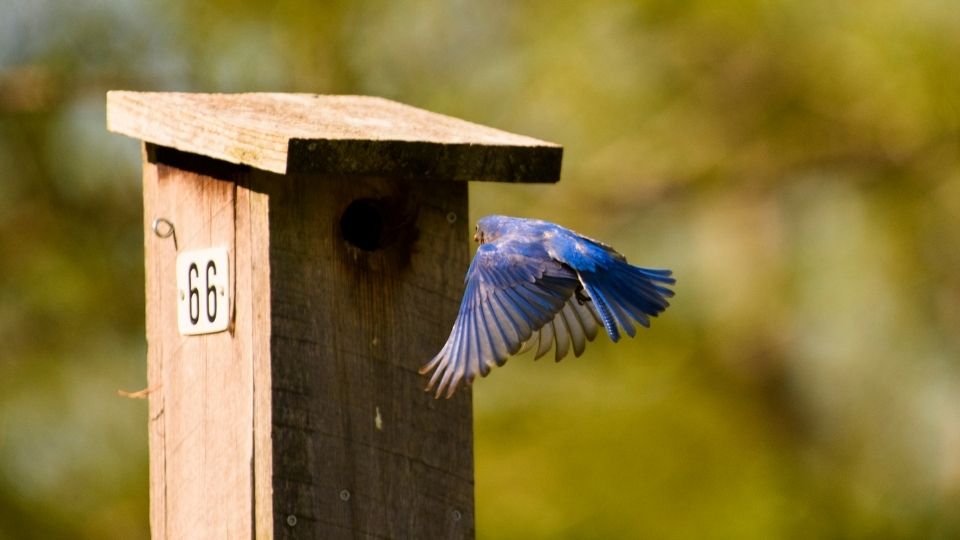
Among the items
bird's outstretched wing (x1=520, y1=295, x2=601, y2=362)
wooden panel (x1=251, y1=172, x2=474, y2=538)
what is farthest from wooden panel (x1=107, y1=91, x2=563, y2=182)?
bird's outstretched wing (x1=520, y1=295, x2=601, y2=362)

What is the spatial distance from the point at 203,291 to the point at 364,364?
40 cm

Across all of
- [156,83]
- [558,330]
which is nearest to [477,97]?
[156,83]

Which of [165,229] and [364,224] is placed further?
[165,229]

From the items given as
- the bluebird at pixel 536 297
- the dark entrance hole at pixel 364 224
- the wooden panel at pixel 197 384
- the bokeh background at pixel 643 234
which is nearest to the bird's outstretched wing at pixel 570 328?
the bluebird at pixel 536 297

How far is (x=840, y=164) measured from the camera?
6.13 m

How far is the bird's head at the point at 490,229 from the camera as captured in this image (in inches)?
147

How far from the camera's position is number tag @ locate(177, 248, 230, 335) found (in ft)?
10.8

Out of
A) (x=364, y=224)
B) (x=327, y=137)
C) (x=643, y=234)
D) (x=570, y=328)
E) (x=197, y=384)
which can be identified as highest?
(x=327, y=137)

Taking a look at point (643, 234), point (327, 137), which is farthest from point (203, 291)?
point (643, 234)

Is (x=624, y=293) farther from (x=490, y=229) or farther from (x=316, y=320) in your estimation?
(x=316, y=320)

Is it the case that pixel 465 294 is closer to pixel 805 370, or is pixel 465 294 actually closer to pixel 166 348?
pixel 166 348

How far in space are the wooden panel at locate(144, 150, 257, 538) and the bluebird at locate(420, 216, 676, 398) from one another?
0.40 meters

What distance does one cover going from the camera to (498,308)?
312 cm

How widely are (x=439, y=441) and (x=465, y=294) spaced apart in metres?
0.33
